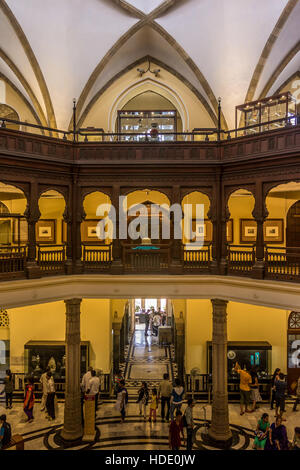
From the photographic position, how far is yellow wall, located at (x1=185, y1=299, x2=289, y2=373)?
1244 centimetres

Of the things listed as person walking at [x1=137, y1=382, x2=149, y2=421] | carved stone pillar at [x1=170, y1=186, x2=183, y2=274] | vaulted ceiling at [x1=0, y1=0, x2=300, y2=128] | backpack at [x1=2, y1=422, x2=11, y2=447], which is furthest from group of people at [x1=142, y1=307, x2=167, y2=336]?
backpack at [x1=2, y1=422, x2=11, y2=447]

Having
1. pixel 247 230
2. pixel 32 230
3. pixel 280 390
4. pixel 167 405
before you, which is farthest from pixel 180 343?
pixel 32 230

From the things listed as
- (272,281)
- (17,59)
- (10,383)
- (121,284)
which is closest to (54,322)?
(10,383)

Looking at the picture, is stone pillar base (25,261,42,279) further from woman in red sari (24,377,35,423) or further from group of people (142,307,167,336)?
group of people (142,307,167,336)

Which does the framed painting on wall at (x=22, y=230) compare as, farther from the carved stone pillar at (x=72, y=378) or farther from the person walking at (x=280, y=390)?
the person walking at (x=280, y=390)

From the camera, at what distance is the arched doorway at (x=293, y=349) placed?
12.3 meters

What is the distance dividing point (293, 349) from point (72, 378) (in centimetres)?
734

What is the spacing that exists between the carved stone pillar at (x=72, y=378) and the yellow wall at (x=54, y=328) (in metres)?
2.62

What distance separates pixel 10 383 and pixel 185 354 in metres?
5.73

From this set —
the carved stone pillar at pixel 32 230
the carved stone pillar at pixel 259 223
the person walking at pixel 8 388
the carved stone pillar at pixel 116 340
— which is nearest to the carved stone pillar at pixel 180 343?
the carved stone pillar at pixel 116 340

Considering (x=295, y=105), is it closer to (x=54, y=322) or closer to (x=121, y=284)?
(x=121, y=284)

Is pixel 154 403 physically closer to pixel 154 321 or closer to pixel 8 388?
pixel 8 388

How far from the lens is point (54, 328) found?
496 inches

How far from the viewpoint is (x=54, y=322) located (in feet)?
41.4
